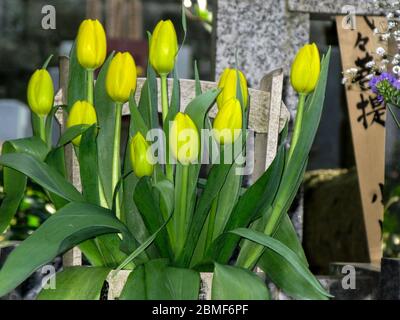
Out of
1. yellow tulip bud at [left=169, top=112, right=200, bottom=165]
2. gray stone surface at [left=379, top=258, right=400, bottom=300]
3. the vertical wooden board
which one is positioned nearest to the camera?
yellow tulip bud at [left=169, top=112, right=200, bottom=165]

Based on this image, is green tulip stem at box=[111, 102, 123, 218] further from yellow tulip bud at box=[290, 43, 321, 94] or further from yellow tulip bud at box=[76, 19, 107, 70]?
yellow tulip bud at box=[290, 43, 321, 94]

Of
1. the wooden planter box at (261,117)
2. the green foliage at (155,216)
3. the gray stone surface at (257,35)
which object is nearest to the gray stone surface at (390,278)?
the gray stone surface at (257,35)

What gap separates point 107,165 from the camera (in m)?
1.66

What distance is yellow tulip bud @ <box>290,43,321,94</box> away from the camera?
61.2 inches

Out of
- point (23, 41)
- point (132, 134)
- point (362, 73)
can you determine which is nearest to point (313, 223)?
point (362, 73)

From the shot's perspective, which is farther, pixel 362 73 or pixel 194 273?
pixel 362 73

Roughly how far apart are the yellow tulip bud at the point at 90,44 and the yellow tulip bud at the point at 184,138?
271 mm

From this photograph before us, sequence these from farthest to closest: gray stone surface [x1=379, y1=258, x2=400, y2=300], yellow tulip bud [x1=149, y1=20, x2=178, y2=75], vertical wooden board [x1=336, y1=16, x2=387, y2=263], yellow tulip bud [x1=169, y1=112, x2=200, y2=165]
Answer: vertical wooden board [x1=336, y1=16, x2=387, y2=263], gray stone surface [x1=379, y1=258, x2=400, y2=300], yellow tulip bud [x1=149, y1=20, x2=178, y2=75], yellow tulip bud [x1=169, y1=112, x2=200, y2=165]

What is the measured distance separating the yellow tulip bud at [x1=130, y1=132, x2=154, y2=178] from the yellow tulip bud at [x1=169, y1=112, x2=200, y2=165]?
58 mm

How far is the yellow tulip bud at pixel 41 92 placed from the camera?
1.61 meters

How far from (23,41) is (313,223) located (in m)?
7.14

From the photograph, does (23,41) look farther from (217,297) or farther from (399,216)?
(217,297)

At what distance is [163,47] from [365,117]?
227 cm

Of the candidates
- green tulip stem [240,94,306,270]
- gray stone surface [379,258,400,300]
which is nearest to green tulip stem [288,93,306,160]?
green tulip stem [240,94,306,270]
